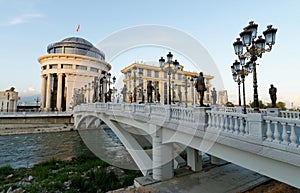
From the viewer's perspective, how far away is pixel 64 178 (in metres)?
10.8

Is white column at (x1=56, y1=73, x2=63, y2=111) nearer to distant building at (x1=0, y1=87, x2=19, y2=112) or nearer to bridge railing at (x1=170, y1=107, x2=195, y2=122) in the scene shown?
distant building at (x1=0, y1=87, x2=19, y2=112)

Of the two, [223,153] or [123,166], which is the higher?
[223,153]

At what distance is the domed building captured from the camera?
4644cm

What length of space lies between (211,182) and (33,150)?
18.3m

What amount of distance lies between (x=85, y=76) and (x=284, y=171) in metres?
50.4

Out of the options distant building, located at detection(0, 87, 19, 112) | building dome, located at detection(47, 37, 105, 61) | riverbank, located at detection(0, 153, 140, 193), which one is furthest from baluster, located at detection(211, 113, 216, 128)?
building dome, located at detection(47, 37, 105, 61)

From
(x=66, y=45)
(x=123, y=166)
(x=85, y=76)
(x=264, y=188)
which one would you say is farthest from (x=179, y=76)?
(x=264, y=188)

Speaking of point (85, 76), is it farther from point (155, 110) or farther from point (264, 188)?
point (264, 188)

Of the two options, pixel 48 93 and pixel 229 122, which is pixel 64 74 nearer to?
pixel 48 93

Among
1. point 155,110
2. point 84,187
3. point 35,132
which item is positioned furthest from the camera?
Answer: point 35,132

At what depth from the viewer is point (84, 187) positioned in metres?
9.62

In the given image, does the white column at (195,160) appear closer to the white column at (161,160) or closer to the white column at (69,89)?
the white column at (161,160)

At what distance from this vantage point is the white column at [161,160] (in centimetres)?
849

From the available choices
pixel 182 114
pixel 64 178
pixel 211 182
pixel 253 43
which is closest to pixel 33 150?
pixel 64 178
